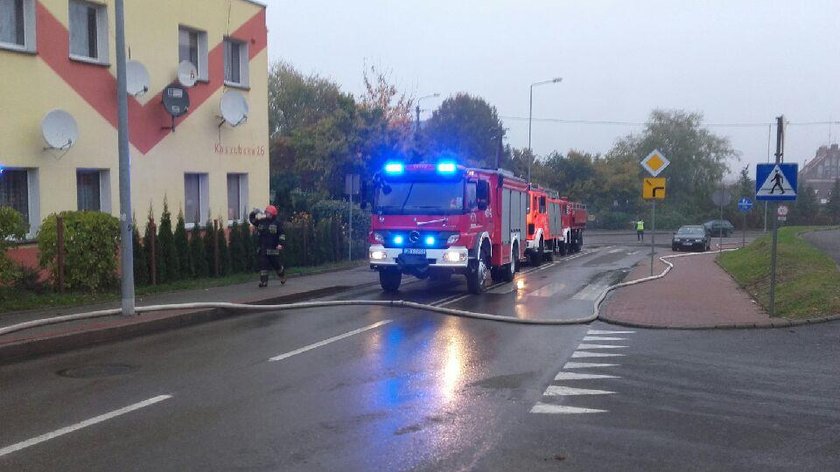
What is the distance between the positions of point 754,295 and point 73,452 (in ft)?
48.6

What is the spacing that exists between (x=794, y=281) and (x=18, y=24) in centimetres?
1756

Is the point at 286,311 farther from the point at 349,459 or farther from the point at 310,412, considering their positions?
the point at 349,459

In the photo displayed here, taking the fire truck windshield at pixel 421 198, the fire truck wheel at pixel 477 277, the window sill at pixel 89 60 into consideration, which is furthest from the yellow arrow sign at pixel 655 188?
the window sill at pixel 89 60

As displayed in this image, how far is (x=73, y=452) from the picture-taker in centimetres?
575

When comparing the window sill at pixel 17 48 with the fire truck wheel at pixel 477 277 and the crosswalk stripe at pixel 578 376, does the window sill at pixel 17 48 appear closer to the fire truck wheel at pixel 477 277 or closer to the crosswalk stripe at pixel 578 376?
the fire truck wheel at pixel 477 277

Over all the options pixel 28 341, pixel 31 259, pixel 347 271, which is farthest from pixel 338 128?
pixel 28 341

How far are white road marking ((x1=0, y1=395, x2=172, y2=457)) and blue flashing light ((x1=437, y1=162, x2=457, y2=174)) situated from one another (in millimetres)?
9582

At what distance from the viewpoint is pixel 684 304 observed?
1501 centimetres

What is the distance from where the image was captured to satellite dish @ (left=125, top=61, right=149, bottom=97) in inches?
699

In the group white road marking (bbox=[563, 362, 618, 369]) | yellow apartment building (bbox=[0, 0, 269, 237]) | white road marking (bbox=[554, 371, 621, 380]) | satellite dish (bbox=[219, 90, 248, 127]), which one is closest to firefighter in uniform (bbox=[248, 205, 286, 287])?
yellow apartment building (bbox=[0, 0, 269, 237])

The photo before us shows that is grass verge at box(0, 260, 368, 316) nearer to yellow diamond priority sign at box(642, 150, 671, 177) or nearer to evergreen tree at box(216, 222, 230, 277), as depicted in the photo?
evergreen tree at box(216, 222, 230, 277)

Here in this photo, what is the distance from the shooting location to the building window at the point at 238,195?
22.4 meters

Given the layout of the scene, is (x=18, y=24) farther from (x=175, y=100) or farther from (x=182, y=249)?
(x=182, y=249)

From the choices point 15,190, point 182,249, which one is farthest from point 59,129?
point 182,249
